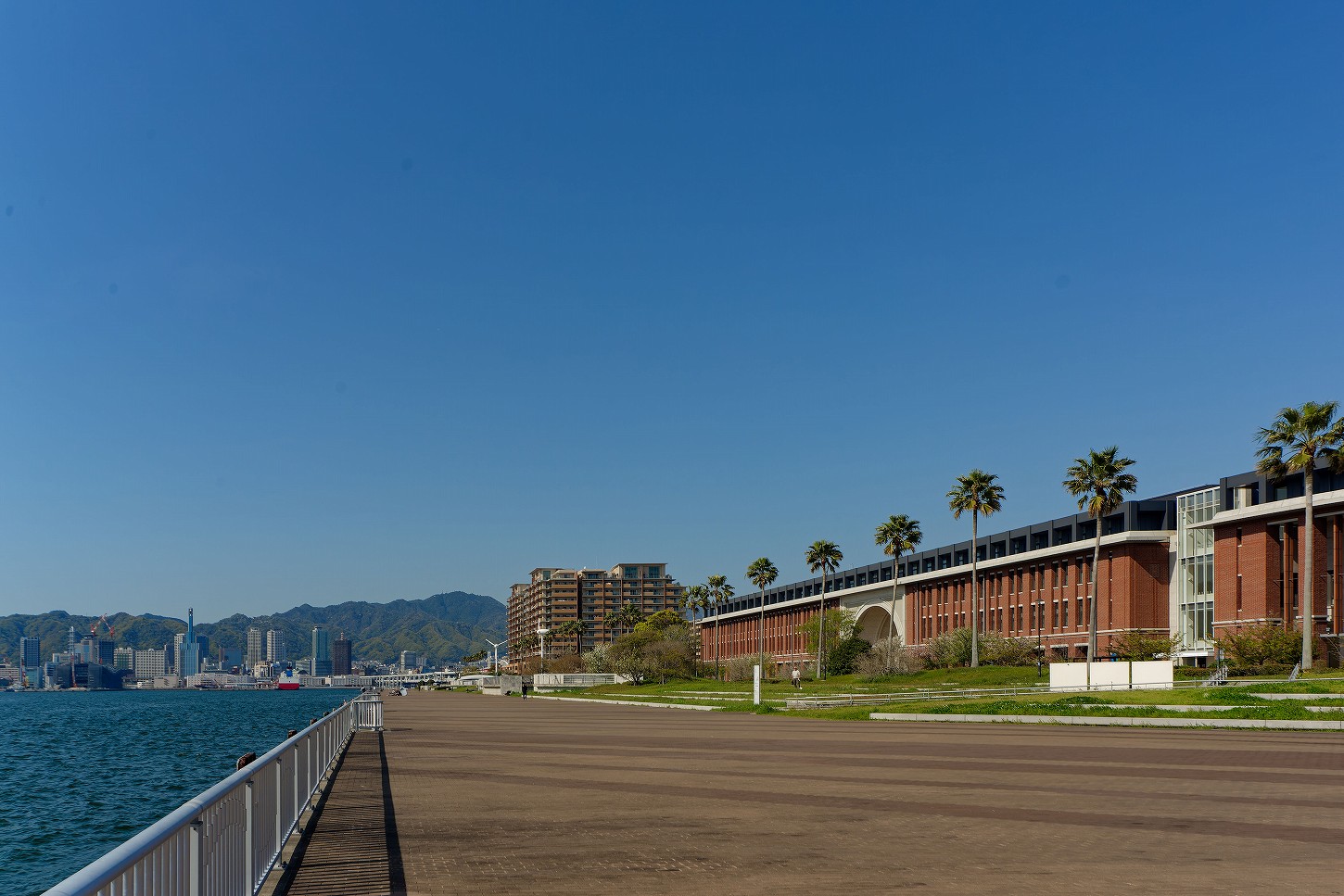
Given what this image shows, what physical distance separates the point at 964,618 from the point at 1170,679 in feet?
183

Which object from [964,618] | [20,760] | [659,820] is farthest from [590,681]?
[659,820]

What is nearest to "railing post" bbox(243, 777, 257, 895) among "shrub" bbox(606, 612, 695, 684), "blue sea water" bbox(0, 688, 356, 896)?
"blue sea water" bbox(0, 688, 356, 896)

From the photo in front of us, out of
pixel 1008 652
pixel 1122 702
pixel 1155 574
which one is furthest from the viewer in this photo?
pixel 1008 652

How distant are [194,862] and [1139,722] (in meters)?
36.7

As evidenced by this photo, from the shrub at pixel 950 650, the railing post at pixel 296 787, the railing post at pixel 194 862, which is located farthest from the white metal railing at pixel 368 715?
the shrub at pixel 950 650

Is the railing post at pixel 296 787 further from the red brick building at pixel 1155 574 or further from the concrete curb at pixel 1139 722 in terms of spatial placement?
the red brick building at pixel 1155 574

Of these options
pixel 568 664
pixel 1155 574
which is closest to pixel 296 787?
pixel 1155 574

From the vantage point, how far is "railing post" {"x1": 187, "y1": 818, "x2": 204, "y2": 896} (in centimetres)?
638

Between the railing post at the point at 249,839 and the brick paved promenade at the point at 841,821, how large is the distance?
1.19 metres

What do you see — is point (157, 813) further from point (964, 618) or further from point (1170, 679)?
point (964, 618)

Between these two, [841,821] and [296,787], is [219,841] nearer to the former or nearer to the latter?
[296,787]

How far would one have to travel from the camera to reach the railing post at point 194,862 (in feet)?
20.9

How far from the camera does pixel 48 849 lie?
2519cm

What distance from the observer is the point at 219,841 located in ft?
24.8
